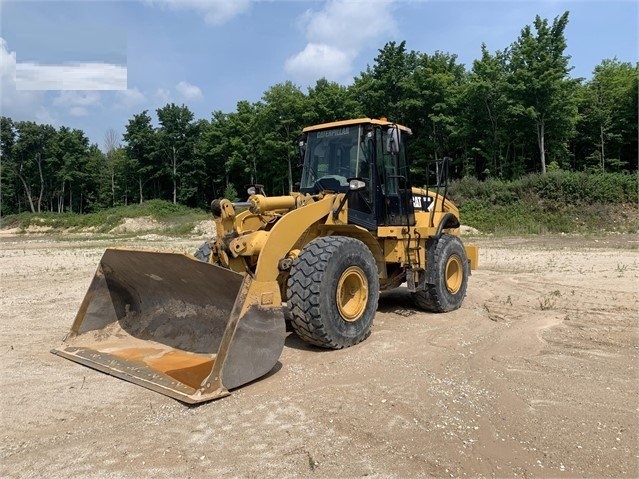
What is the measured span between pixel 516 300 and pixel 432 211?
2313 millimetres

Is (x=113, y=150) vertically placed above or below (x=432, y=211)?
above

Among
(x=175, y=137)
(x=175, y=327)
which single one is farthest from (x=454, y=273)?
(x=175, y=137)

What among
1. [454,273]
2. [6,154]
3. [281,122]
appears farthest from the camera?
[6,154]

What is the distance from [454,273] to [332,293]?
11.7 feet

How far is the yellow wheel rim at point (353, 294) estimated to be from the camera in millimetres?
5832

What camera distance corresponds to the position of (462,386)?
4605 mm

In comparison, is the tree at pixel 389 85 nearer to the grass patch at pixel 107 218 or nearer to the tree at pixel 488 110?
the tree at pixel 488 110

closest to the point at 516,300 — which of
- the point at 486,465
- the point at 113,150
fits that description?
the point at 486,465

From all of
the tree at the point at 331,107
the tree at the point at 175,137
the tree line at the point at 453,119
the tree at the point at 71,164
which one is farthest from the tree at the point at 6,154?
the tree at the point at 331,107

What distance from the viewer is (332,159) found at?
23.3 ft

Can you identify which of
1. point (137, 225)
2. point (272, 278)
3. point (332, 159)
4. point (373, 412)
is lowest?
point (373, 412)

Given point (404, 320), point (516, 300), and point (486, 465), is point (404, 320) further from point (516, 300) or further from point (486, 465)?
point (486, 465)

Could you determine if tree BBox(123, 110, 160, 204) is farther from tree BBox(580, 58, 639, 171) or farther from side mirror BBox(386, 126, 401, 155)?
side mirror BBox(386, 126, 401, 155)

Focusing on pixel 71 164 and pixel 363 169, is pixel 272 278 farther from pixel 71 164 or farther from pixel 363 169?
pixel 71 164
